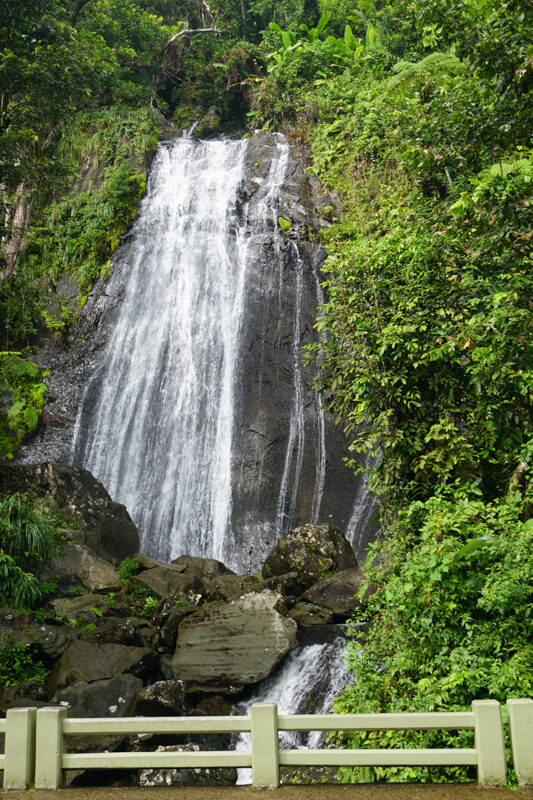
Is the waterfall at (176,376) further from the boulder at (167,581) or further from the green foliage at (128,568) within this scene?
the boulder at (167,581)

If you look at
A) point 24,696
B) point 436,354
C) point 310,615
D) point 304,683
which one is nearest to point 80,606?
point 24,696

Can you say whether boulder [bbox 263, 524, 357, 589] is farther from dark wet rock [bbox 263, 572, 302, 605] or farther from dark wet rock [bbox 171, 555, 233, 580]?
dark wet rock [bbox 171, 555, 233, 580]

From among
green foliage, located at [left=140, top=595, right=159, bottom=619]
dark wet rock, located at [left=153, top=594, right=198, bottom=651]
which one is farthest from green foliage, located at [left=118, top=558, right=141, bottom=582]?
dark wet rock, located at [left=153, top=594, right=198, bottom=651]

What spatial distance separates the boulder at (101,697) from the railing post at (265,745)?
3.61 metres

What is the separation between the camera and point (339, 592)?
9477mm

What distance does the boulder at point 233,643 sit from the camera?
26.2 ft

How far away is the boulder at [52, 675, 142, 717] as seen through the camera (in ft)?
23.1

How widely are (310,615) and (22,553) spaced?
5.06m

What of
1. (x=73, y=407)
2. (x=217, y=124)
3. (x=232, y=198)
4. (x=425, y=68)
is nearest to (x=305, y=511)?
(x=73, y=407)

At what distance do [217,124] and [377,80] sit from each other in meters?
8.21

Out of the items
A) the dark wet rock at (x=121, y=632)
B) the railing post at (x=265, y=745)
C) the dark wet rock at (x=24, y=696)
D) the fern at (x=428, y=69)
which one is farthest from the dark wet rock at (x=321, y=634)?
the fern at (x=428, y=69)

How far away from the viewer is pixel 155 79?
86.4 feet

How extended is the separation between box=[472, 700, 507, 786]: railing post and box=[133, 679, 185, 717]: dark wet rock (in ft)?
14.5

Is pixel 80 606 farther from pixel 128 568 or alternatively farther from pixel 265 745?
pixel 265 745
